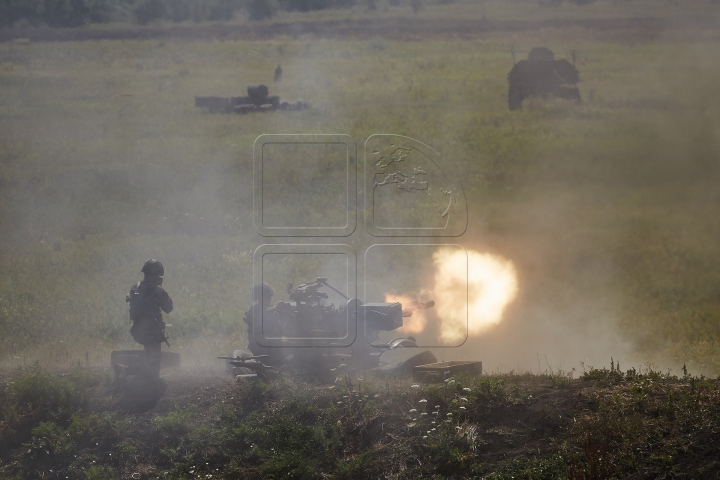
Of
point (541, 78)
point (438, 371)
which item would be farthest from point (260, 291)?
point (541, 78)

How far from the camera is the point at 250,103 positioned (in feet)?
96.2

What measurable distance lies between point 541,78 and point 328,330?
18.9 m

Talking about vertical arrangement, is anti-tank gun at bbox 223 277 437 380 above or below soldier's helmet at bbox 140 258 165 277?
below

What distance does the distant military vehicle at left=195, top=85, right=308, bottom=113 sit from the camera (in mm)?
28859

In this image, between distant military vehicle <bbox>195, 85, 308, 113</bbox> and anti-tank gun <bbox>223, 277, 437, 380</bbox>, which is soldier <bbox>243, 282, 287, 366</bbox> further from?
distant military vehicle <bbox>195, 85, 308, 113</bbox>

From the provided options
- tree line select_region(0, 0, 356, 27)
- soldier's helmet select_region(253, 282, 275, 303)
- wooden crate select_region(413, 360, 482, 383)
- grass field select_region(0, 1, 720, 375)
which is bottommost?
wooden crate select_region(413, 360, 482, 383)

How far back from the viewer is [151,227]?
24562 millimetres

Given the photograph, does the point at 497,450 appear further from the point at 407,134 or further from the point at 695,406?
the point at 407,134

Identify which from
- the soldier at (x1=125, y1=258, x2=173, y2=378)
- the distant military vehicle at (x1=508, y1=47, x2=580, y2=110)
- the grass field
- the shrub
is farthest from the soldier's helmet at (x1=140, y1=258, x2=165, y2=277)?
the distant military vehicle at (x1=508, y1=47, x2=580, y2=110)

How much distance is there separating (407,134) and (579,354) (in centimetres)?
1242

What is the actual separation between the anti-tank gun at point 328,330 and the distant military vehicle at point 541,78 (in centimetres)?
1620

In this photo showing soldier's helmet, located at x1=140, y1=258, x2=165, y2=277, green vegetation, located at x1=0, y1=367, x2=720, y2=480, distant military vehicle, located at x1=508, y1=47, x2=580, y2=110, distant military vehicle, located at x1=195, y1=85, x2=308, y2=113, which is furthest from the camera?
distant military vehicle, located at x1=195, y1=85, x2=308, y2=113

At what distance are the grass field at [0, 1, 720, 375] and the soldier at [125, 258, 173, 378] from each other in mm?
3417

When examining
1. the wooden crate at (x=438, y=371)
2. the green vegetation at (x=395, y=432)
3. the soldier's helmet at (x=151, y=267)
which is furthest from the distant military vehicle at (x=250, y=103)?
the green vegetation at (x=395, y=432)
